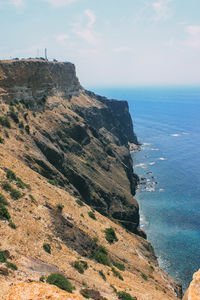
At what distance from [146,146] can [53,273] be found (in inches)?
5571

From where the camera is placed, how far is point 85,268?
2894cm

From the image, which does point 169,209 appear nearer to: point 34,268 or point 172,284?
point 172,284

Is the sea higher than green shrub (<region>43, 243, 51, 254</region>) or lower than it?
lower

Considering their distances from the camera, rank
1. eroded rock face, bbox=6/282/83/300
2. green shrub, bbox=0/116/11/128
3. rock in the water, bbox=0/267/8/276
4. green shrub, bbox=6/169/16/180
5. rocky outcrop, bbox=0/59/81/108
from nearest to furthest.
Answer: eroded rock face, bbox=6/282/83/300 → rock in the water, bbox=0/267/8/276 → green shrub, bbox=6/169/16/180 → green shrub, bbox=0/116/11/128 → rocky outcrop, bbox=0/59/81/108

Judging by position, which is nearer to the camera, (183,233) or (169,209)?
(183,233)

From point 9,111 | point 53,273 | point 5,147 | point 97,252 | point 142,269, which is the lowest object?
point 142,269

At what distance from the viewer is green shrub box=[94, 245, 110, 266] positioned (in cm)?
3413

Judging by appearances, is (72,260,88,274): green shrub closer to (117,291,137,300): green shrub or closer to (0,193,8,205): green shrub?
(117,291,137,300): green shrub

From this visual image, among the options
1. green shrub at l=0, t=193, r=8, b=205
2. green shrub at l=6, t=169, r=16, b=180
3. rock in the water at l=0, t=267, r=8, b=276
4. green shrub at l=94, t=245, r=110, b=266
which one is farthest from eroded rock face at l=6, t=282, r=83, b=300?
green shrub at l=6, t=169, r=16, b=180

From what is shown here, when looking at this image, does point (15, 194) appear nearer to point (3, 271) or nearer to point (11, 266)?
point (11, 266)

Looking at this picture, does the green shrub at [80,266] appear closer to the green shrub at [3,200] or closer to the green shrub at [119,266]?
the green shrub at [119,266]

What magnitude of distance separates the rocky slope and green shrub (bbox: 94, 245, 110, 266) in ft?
0.73

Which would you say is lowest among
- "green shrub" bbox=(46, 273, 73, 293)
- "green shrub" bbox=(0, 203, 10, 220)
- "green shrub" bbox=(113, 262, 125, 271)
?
"green shrub" bbox=(113, 262, 125, 271)

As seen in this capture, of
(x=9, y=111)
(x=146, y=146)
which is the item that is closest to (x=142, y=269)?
(x=9, y=111)
